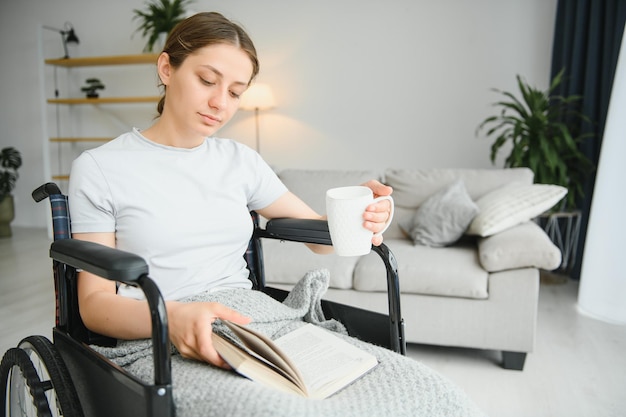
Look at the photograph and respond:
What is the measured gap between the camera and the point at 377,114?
4.07 m

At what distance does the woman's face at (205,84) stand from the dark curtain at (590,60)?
8.91 feet

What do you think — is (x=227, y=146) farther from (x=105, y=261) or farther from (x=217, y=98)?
(x=105, y=261)

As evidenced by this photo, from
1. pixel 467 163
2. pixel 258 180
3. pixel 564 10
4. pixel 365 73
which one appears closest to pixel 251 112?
pixel 365 73

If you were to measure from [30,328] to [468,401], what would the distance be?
2310mm

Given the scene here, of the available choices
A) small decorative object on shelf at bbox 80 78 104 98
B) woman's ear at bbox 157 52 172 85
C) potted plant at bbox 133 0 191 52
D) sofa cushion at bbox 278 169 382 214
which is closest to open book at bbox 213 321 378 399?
woman's ear at bbox 157 52 172 85

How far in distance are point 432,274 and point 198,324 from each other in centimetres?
151

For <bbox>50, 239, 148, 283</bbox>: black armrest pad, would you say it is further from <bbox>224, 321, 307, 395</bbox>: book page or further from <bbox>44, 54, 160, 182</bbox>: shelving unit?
<bbox>44, 54, 160, 182</bbox>: shelving unit

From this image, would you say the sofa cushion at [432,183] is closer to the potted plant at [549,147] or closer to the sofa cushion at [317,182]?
the sofa cushion at [317,182]

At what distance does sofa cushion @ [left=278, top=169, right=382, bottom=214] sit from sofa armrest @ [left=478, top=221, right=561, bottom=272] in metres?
0.90

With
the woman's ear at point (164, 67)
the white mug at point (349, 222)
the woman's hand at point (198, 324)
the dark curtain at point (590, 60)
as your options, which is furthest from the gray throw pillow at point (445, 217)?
the woman's hand at point (198, 324)

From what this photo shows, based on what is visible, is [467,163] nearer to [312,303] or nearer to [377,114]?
[377,114]

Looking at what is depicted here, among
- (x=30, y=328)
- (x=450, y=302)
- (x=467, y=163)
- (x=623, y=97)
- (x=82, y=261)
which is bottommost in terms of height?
(x=30, y=328)

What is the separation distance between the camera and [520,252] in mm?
2031

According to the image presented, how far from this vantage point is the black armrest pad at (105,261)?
662 mm
